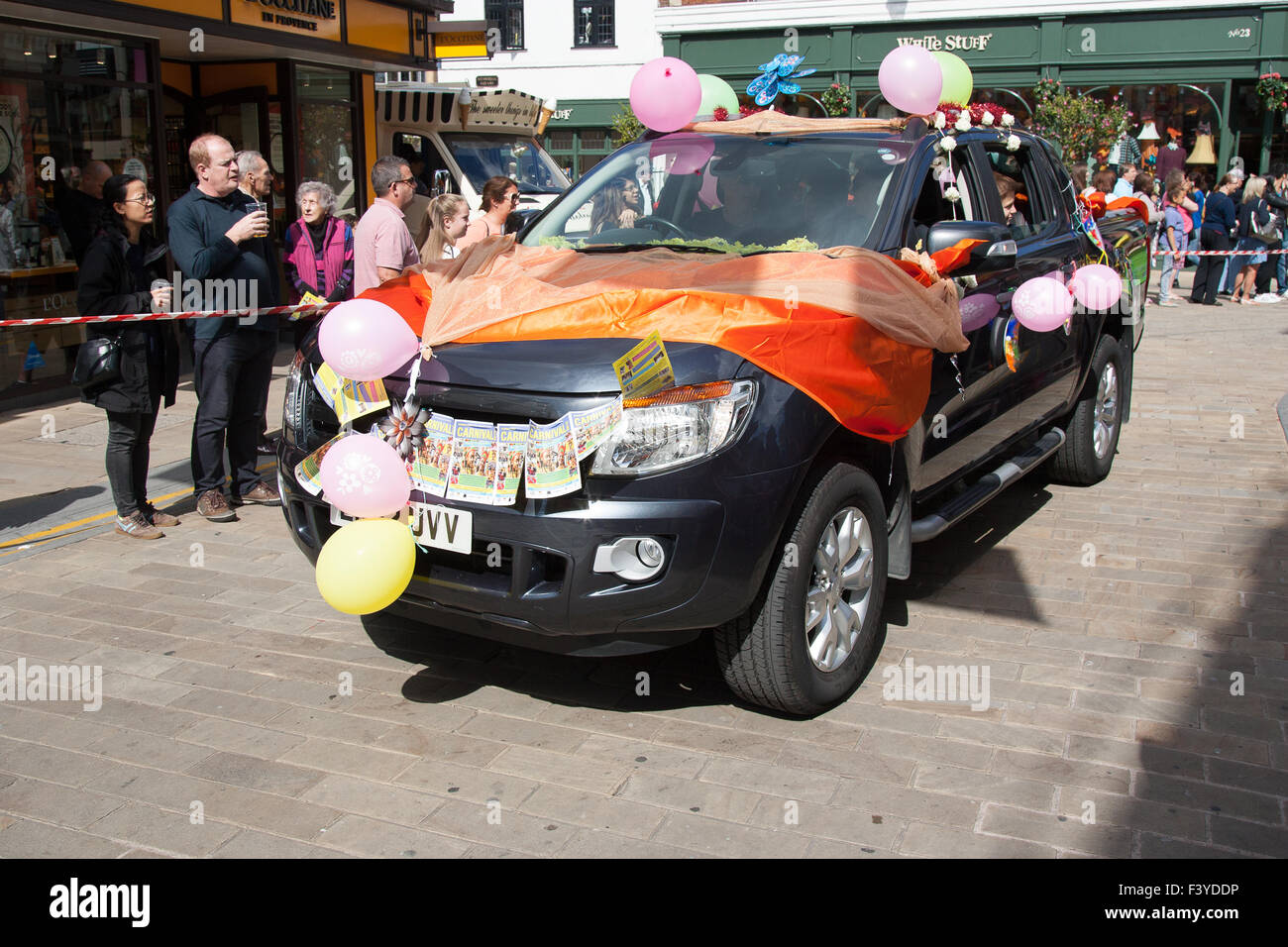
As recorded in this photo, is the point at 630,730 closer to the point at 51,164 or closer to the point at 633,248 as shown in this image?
the point at 633,248

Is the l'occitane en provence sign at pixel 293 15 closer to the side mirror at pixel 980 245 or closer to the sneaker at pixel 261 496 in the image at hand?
the sneaker at pixel 261 496

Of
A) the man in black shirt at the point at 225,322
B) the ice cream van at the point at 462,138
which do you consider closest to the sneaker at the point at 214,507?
the man in black shirt at the point at 225,322

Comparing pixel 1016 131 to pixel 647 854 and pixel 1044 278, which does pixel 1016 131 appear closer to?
pixel 1044 278

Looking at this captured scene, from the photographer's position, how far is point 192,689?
432 cm

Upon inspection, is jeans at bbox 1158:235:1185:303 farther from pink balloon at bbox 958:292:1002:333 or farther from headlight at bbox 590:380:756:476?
headlight at bbox 590:380:756:476

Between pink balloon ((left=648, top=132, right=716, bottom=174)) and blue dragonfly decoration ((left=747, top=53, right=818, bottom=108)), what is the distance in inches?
22.7

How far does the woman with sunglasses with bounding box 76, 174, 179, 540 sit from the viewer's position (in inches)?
234

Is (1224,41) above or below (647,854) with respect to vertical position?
above

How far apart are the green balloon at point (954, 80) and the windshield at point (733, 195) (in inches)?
44.1

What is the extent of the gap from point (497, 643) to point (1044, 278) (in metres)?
2.97

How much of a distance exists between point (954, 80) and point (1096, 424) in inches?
91.9

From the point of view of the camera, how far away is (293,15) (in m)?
12.1

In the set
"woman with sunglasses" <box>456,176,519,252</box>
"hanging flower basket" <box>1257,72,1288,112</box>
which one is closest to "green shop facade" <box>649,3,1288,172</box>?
"hanging flower basket" <box>1257,72,1288,112</box>
